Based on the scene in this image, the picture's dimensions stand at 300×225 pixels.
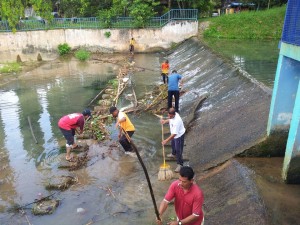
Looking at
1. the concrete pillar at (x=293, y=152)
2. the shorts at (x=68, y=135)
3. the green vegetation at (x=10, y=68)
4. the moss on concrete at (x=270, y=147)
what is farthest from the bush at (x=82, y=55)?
the concrete pillar at (x=293, y=152)

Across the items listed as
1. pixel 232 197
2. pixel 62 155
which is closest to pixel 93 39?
pixel 62 155

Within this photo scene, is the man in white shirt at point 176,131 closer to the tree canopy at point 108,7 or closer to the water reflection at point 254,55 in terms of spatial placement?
the water reflection at point 254,55

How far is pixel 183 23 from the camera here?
27.1m

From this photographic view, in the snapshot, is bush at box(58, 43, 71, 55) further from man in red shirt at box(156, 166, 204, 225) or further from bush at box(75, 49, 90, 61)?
man in red shirt at box(156, 166, 204, 225)

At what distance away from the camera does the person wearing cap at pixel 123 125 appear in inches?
324

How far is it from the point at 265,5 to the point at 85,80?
2493 centimetres

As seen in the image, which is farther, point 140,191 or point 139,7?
point 139,7

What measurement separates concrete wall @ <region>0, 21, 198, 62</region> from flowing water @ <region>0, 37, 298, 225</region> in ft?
27.2

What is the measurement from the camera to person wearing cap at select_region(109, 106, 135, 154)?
8.24 meters

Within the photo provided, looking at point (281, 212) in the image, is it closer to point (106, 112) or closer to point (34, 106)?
point (106, 112)

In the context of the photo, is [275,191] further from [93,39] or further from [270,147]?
[93,39]

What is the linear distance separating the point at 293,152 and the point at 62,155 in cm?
652

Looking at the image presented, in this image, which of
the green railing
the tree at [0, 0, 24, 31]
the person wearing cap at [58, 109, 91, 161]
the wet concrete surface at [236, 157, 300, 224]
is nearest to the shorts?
the person wearing cap at [58, 109, 91, 161]

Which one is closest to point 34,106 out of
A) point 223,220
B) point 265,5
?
point 223,220
